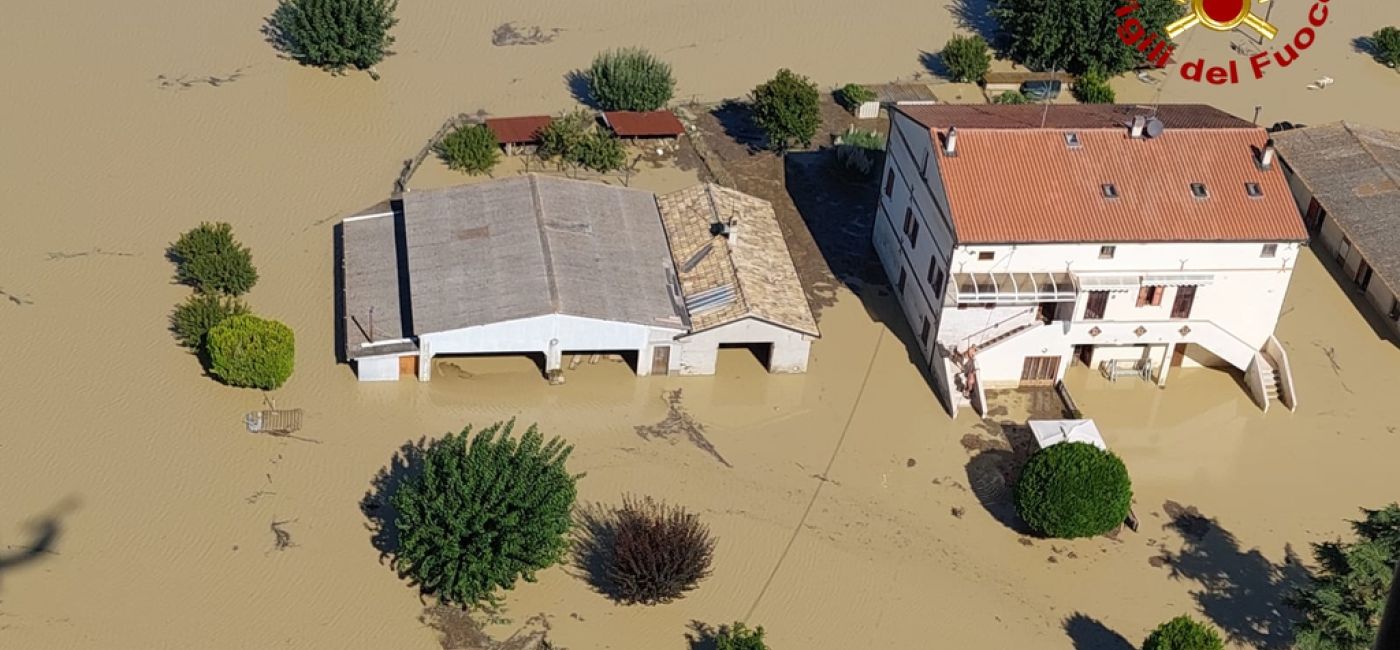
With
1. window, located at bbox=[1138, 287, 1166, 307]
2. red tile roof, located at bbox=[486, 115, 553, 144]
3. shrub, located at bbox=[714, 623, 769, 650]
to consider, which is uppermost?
red tile roof, located at bbox=[486, 115, 553, 144]

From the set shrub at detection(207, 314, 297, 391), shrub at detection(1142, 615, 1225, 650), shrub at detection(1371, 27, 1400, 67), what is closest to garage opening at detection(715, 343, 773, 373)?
shrub at detection(207, 314, 297, 391)

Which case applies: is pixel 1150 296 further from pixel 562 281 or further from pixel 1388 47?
pixel 1388 47

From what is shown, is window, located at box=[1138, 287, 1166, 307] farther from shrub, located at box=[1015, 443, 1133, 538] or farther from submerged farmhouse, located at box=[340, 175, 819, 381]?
submerged farmhouse, located at box=[340, 175, 819, 381]

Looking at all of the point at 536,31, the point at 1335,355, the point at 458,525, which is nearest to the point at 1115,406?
the point at 1335,355

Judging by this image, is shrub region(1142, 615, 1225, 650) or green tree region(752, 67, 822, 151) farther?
green tree region(752, 67, 822, 151)

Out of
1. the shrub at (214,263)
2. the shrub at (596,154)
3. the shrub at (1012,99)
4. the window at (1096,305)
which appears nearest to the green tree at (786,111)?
the shrub at (596,154)
